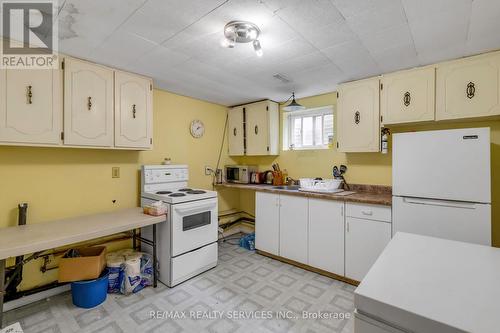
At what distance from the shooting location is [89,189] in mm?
2473

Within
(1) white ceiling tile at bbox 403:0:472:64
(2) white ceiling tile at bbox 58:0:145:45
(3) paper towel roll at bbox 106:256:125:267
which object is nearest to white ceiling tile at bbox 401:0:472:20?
(1) white ceiling tile at bbox 403:0:472:64

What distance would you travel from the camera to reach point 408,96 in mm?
2330

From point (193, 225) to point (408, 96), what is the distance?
104 inches

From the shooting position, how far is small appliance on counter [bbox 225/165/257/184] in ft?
12.6

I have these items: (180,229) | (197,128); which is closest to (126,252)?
(180,229)

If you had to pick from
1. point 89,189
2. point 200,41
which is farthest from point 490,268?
point 89,189

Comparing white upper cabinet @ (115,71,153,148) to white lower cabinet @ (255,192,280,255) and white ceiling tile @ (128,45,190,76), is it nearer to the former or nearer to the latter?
white ceiling tile @ (128,45,190,76)

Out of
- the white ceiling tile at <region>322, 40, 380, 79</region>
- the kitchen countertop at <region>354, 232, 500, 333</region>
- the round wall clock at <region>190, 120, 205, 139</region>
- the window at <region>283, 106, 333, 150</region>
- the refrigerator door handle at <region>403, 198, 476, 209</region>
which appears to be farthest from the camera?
the round wall clock at <region>190, 120, 205, 139</region>

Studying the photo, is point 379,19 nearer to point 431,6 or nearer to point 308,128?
point 431,6

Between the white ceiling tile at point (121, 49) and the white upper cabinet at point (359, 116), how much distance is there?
2.14m

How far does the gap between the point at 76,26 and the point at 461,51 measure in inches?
123

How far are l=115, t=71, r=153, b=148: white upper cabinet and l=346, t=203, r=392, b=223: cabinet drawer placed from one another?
2.37 meters

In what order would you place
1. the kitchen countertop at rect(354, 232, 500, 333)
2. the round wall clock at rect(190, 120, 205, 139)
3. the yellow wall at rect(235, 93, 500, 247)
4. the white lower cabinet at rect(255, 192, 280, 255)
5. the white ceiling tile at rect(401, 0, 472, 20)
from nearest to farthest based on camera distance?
the kitchen countertop at rect(354, 232, 500, 333) → the white ceiling tile at rect(401, 0, 472, 20) → the yellow wall at rect(235, 93, 500, 247) → the white lower cabinet at rect(255, 192, 280, 255) → the round wall clock at rect(190, 120, 205, 139)

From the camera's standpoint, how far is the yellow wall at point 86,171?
2053mm
